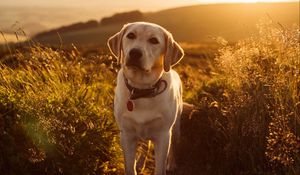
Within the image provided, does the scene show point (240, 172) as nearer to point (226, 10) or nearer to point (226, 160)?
point (226, 160)

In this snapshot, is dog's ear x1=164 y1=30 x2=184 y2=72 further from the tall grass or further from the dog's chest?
the tall grass

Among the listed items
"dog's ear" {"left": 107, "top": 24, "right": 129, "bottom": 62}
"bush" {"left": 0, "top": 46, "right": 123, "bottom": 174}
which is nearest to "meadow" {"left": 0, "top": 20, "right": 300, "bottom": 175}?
"bush" {"left": 0, "top": 46, "right": 123, "bottom": 174}

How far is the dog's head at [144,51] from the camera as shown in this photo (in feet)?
17.2

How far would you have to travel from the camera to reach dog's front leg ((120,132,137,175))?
18.6 feet

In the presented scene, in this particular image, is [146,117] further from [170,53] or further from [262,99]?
[262,99]

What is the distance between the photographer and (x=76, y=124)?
19.1 feet

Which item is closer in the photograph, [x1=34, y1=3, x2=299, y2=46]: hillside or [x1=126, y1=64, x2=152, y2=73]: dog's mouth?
[x1=126, y1=64, x2=152, y2=73]: dog's mouth

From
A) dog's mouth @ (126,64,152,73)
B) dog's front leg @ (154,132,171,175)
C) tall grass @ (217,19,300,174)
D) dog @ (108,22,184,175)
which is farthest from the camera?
tall grass @ (217,19,300,174)

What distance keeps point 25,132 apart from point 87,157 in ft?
2.43

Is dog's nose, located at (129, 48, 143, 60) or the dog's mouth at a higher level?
dog's nose, located at (129, 48, 143, 60)

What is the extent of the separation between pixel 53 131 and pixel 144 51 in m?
1.20

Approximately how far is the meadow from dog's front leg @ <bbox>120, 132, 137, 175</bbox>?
35 cm

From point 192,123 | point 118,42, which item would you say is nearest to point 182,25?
point 192,123

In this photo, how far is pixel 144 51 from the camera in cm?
526
